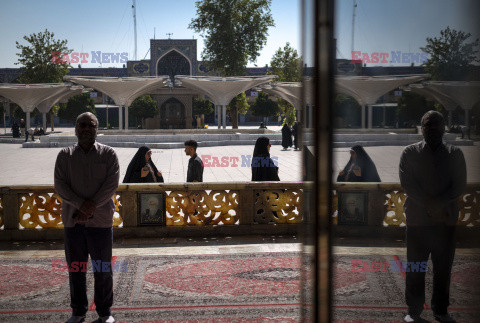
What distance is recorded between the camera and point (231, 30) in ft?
89.5

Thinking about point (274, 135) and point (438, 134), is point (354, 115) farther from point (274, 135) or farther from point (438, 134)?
point (274, 135)

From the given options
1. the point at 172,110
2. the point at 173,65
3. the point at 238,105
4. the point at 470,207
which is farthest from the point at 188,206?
the point at 173,65

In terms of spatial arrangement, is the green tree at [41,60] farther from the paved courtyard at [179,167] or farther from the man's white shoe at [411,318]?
the man's white shoe at [411,318]

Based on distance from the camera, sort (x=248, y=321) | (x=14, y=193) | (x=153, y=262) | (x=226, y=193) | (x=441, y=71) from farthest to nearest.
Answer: (x=226, y=193), (x=14, y=193), (x=153, y=262), (x=248, y=321), (x=441, y=71)

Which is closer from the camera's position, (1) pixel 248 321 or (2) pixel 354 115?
(2) pixel 354 115

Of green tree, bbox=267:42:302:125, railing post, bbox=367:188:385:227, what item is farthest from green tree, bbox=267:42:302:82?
railing post, bbox=367:188:385:227

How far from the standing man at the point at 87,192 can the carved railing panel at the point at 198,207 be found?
7.48ft

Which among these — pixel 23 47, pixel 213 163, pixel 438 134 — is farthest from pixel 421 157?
pixel 23 47

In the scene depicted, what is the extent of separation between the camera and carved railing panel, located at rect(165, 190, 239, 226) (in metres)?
4.95

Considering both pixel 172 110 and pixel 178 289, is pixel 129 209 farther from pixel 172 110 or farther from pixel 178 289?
pixel 172 110

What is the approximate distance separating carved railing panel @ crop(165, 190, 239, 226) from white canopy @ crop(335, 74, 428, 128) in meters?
4.12

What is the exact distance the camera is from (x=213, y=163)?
1261 cm

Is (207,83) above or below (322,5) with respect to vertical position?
above

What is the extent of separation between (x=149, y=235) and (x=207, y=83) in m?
20.1
